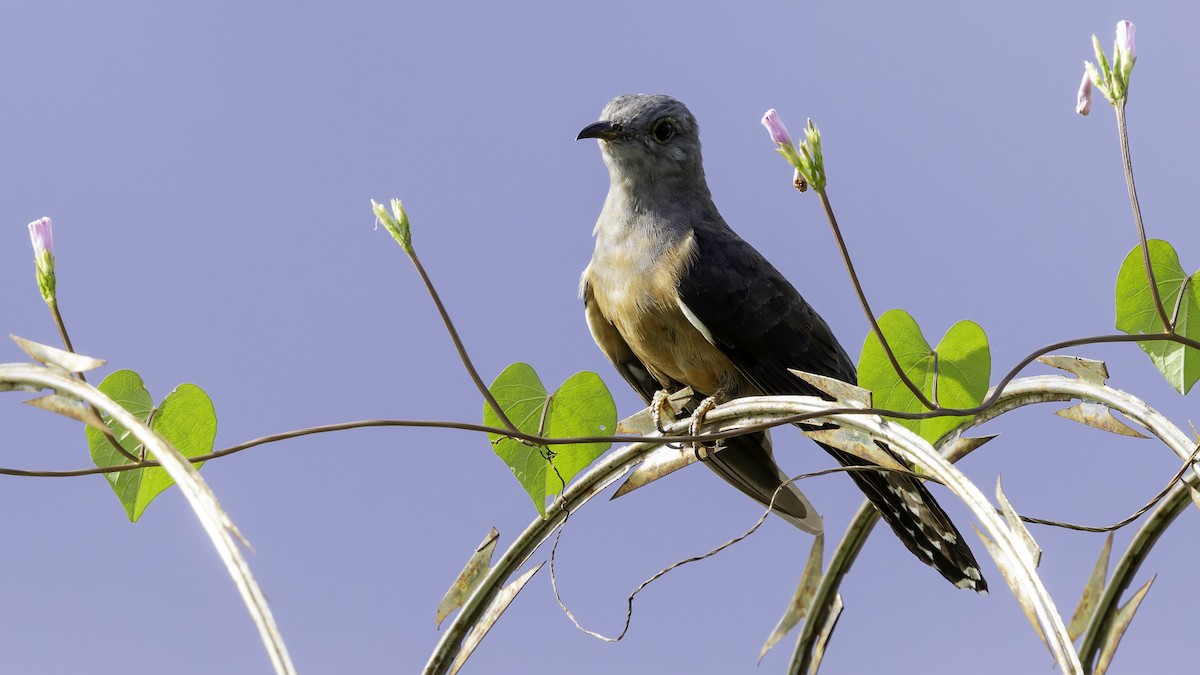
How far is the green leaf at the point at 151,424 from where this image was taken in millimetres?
2535

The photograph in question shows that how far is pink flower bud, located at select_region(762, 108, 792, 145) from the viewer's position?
1924 mm

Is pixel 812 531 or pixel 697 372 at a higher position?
pixel 697 372

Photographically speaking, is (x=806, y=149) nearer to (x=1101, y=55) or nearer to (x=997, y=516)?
(x=1101, y=55)

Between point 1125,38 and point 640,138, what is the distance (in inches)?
94.3

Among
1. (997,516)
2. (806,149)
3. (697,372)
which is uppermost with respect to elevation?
(806,149)

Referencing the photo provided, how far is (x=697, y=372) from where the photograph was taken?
374 cm

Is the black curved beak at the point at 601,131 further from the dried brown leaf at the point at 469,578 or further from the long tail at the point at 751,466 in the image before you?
the dried brown leaf at the point at 469,578

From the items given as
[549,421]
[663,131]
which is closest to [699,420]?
[549,421]

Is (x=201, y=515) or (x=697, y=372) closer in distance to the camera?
(x=201, y=515)

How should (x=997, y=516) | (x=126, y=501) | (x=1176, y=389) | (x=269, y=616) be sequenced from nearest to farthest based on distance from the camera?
(x=269, y=616)
(x=997, y=516)
(x=1176, y=389)
(x=126, y=501)

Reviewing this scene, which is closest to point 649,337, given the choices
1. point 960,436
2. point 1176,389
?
point 960,436

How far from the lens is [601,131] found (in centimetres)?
418

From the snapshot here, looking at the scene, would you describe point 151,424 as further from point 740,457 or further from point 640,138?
point 640,138

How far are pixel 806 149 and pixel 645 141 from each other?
241 cm
